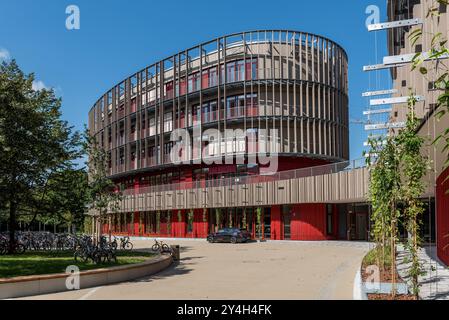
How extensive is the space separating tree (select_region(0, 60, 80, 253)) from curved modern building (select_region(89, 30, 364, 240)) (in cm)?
2131

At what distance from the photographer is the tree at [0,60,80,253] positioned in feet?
59.2

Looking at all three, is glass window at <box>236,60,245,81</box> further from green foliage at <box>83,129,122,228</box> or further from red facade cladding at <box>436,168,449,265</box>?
red facade cladding at <box>436,168,449,265</box>

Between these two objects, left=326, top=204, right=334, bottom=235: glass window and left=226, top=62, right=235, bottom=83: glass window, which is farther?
left=226, top=62, right=235, bottom=83: glass window

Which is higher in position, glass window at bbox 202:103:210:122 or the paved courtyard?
glass window at bbox 202:103:210:122

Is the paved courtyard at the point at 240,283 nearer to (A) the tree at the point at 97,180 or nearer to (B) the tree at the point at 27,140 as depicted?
(A) the tree at the point at 97,180

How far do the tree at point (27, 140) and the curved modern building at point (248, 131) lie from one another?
2131 cm

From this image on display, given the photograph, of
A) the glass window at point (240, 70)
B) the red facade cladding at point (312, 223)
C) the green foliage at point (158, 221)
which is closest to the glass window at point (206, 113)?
the glass window at point (240, 70)

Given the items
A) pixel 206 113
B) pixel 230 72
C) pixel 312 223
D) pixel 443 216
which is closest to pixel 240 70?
pixel 230 72

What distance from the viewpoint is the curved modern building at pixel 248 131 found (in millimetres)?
41906

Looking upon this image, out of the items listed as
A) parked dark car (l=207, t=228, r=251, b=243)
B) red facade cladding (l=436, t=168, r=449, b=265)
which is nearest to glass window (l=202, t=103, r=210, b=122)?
parked dark car (l=207, t=228, r=251, b=243)

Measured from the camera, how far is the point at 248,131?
1698 inches

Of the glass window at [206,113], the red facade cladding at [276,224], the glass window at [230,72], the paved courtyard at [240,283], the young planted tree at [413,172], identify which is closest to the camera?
the young planted tree at [413,172]
